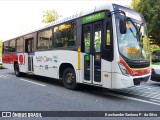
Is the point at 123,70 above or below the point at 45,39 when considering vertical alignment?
below

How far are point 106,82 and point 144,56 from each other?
1.80m

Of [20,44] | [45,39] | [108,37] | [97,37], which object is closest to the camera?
[108,37]

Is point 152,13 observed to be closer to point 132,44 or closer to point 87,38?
point 87,38

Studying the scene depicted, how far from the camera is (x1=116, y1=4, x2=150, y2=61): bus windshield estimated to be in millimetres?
7234

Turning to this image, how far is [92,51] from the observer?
26.1ft

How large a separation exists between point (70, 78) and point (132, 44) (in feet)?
10.0

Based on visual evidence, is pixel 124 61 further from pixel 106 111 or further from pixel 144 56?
pixel 106 111

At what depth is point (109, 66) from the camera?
7.21m

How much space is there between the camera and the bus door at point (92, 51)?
25.3 ft

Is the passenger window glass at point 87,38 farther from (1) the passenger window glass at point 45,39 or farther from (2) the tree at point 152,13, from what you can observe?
(2) the tree at point 152,13

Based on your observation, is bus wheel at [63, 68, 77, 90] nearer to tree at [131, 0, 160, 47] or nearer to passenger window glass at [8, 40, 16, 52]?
passenger window glass at [8, 40, 16, 52]

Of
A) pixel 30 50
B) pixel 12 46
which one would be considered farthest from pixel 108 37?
pixel 12 46

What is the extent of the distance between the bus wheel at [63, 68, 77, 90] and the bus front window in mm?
2543

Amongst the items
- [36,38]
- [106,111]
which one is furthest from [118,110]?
[36,38]
